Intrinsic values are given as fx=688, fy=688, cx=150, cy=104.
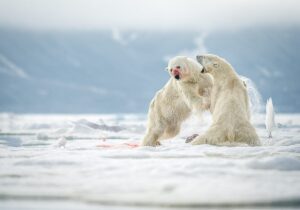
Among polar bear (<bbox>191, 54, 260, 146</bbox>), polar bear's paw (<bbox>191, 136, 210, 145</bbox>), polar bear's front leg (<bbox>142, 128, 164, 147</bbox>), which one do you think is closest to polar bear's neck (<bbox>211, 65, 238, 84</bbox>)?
polar bear (<bbox>191, 54, 260, 146</bbox>)

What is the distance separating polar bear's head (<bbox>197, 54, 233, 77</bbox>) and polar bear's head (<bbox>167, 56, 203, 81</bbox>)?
223mm

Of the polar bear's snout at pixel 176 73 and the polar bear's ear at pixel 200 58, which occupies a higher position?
the polar bear's ear at pixel 200 58

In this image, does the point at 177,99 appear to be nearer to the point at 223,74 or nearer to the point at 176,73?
the point at 176,73

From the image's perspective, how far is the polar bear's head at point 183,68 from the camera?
877 centimetres

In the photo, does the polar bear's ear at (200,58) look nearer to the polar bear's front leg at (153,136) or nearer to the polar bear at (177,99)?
the polar bear at (177,99)

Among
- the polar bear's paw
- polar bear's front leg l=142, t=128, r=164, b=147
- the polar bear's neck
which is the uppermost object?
the polar bear's neck

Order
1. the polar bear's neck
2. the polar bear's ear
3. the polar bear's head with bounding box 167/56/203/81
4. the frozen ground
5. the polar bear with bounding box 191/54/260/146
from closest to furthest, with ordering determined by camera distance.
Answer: the frozen ground, the polar bear with bounding box 191/54/260/146, the polar bear's neck, the polar bear's ear, the polar bear's head with bounding box 167/56/203/81

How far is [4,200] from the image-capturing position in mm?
4090

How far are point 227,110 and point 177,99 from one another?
4.59ft

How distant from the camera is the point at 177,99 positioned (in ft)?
30.0

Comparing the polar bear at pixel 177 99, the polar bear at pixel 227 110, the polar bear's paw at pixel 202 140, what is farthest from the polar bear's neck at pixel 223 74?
the polar bear's paw at pixel 202 140

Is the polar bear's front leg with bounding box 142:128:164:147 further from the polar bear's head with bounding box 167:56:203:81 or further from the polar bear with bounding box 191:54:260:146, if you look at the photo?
the polar bear with bounding box 191:54:260:146

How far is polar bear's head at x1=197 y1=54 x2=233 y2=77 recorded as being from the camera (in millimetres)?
8469

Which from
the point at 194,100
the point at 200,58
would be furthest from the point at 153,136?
the point at 200,58
